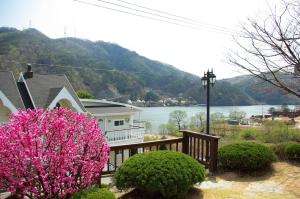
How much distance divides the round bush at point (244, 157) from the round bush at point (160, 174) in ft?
Result: 6.01

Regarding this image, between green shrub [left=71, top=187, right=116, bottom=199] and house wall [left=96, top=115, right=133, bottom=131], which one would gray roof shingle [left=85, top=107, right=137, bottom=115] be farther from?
green shrub [left=71, top=187, right=116, bottom=199]

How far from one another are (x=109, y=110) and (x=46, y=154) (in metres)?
16.5

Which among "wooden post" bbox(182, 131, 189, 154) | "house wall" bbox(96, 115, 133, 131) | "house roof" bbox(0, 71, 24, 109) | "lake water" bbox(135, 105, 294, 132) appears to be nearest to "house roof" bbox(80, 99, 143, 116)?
"house wall" bbox(96, 115, 133, 131)

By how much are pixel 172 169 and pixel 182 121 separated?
121ft

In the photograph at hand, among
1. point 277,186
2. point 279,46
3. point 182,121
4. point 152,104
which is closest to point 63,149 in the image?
point 277,186

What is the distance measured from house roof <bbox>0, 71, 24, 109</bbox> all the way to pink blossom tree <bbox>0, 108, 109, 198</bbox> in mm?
8759

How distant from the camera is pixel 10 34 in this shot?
9550 centimetres

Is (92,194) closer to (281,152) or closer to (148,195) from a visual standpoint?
(148,195)

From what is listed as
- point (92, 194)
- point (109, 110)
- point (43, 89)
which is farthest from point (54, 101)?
point (92, 194)

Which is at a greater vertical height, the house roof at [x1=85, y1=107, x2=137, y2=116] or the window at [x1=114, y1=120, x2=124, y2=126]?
the house roof at [x1=85, y1=107, x2=137, y2=116]

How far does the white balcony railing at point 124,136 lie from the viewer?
683 inches

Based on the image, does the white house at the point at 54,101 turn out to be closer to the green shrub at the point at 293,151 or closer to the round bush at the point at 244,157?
the round bush at the point at 244,157

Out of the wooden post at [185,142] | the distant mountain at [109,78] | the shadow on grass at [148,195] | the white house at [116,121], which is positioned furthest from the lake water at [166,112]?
the shadow on grass at [148,195]

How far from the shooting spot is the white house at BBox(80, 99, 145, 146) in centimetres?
1800
